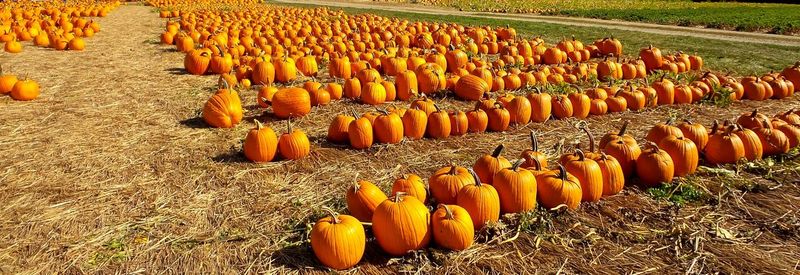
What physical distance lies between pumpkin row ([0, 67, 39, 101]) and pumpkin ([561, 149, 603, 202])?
8.49 metres

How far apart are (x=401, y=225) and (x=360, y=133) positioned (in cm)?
251

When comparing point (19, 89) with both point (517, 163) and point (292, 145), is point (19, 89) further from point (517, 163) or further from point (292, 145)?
point (517, 163)

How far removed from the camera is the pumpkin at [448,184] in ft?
14.1

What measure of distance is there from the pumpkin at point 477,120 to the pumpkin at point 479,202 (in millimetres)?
2695

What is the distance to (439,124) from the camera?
646 centimetres

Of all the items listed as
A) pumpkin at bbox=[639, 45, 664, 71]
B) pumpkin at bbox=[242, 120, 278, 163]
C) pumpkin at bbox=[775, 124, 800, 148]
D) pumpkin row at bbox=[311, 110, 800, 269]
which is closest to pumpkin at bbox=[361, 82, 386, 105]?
pumpkin at bbox=[242, 120, 278, 163]

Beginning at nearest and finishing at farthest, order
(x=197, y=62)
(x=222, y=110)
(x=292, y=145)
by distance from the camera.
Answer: (x=292, y=145), (x=222, y=110), (x=197, y=62)

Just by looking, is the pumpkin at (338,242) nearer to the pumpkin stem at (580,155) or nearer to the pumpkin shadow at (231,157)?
the pumpkin stem at (580,155)

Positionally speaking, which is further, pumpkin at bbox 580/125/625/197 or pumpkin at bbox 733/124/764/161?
pumpkin at bbox 733/124/764/161

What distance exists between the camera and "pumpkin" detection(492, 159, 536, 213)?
418 centimetres

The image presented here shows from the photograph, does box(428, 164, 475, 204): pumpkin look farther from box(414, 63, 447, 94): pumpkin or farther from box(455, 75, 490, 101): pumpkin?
box(414, 63, 447, 94): pumpkin

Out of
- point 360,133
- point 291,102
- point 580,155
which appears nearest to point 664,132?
point 580,155

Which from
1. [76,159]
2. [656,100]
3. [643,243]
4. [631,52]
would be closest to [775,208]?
[643,243]

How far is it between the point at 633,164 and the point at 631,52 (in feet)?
33.3
